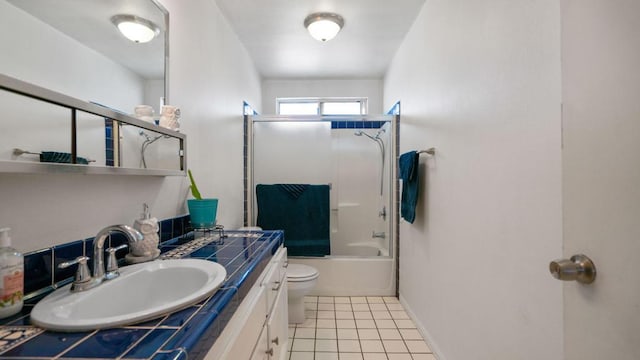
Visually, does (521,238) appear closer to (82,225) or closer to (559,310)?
(559,310)

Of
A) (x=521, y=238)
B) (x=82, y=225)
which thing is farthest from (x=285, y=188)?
(x=521, y=238)

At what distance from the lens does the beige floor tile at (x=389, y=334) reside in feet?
6.28

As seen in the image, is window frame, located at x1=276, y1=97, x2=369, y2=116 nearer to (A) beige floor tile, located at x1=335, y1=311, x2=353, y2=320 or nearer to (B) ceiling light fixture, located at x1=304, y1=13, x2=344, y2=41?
(B) ceiling light fixture, located at x1=304, y1=13, x2=344, y2=41

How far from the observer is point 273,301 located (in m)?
1.28

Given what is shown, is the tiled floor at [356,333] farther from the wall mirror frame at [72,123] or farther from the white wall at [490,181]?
the wall mirror frame at [72,123]

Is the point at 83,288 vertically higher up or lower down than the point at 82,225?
lower down

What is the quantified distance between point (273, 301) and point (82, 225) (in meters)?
0.81

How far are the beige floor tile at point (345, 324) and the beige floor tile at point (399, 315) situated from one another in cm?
36

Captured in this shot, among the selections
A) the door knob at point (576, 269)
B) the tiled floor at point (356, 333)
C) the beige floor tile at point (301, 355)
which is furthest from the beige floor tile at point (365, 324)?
the door knob at point (576, 269)

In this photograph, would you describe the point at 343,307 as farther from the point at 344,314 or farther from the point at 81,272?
the point at 81,272

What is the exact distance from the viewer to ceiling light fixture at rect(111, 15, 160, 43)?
1057 millimetres

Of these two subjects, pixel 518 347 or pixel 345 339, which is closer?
pixel 518 347

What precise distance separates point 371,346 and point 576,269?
1.56 meters

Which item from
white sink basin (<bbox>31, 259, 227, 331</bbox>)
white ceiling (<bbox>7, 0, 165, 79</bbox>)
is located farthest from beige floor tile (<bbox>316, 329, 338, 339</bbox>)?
white ceiling (<bbox>7, 0, 165, 79</bbox>)
